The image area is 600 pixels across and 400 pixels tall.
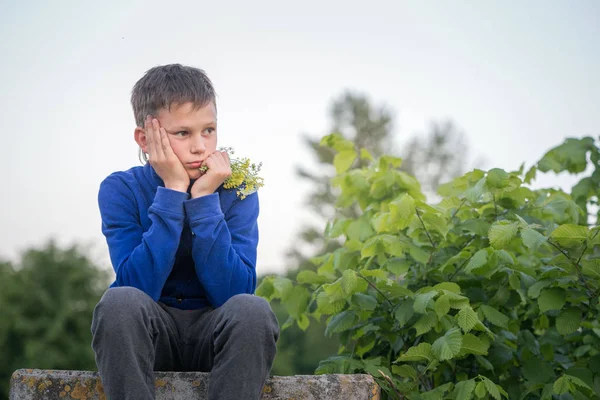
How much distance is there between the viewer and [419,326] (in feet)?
9.59

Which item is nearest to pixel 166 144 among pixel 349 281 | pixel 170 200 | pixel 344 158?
pixel 170 200

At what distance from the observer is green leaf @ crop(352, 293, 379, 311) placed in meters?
3.07

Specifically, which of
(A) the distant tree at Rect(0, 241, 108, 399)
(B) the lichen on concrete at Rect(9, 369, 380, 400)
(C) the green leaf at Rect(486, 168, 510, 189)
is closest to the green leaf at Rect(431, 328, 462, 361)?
(B) the lichen on concrete at Rect(9, 369, 380, 400)

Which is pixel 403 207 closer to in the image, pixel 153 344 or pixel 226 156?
pixel 226 156

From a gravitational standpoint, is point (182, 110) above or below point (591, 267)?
above

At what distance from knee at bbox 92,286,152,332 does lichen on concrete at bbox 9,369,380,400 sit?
272 millimetres

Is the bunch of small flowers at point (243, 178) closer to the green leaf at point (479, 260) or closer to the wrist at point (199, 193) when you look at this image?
the wrist at point (199, 193)

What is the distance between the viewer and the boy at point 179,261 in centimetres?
219

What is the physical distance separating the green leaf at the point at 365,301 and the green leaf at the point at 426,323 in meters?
0.22

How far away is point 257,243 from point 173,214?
430 millimetres

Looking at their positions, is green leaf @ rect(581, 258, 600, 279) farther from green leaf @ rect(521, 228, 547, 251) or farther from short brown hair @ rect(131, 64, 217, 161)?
short brown hair @ rect(131, 64, 217, 161)

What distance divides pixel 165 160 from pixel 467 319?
53.5 inches

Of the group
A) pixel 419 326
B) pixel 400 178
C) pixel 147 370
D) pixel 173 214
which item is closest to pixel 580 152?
pixel 400 178

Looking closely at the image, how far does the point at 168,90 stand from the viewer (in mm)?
2826
